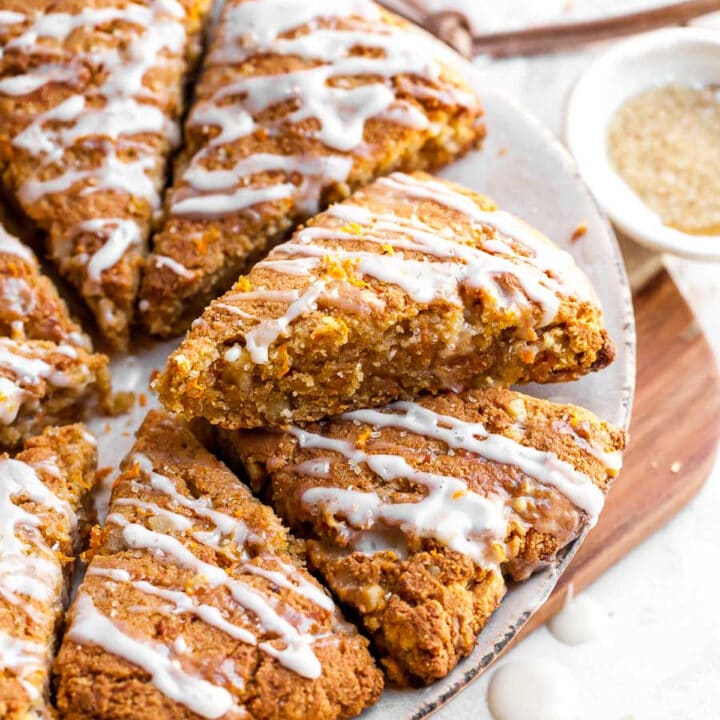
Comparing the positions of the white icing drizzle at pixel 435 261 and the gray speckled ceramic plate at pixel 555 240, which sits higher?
the white icing drizzle at pixel 435 261

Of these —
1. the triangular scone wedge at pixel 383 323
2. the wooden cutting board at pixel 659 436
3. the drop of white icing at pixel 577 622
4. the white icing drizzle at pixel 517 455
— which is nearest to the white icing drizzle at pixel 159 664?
the triangular scone wedge at pixel 383 323

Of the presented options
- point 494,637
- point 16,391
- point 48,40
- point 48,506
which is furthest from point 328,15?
point 494,637

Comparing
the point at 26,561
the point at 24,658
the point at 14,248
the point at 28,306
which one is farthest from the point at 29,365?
the point at 24,658

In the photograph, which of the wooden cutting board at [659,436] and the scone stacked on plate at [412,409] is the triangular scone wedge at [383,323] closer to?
the scone stacked on plate at [412,409]

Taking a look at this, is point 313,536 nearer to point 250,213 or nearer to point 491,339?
point 491,339

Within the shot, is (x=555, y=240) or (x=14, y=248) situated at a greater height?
(x=555, y=240)

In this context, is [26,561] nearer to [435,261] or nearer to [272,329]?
[272,329]

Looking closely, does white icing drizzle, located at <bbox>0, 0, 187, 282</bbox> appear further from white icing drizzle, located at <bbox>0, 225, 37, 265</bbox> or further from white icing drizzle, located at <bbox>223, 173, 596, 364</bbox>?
white icing drizzle, located at <bbox>223, 173, 596, 364</bbox>
